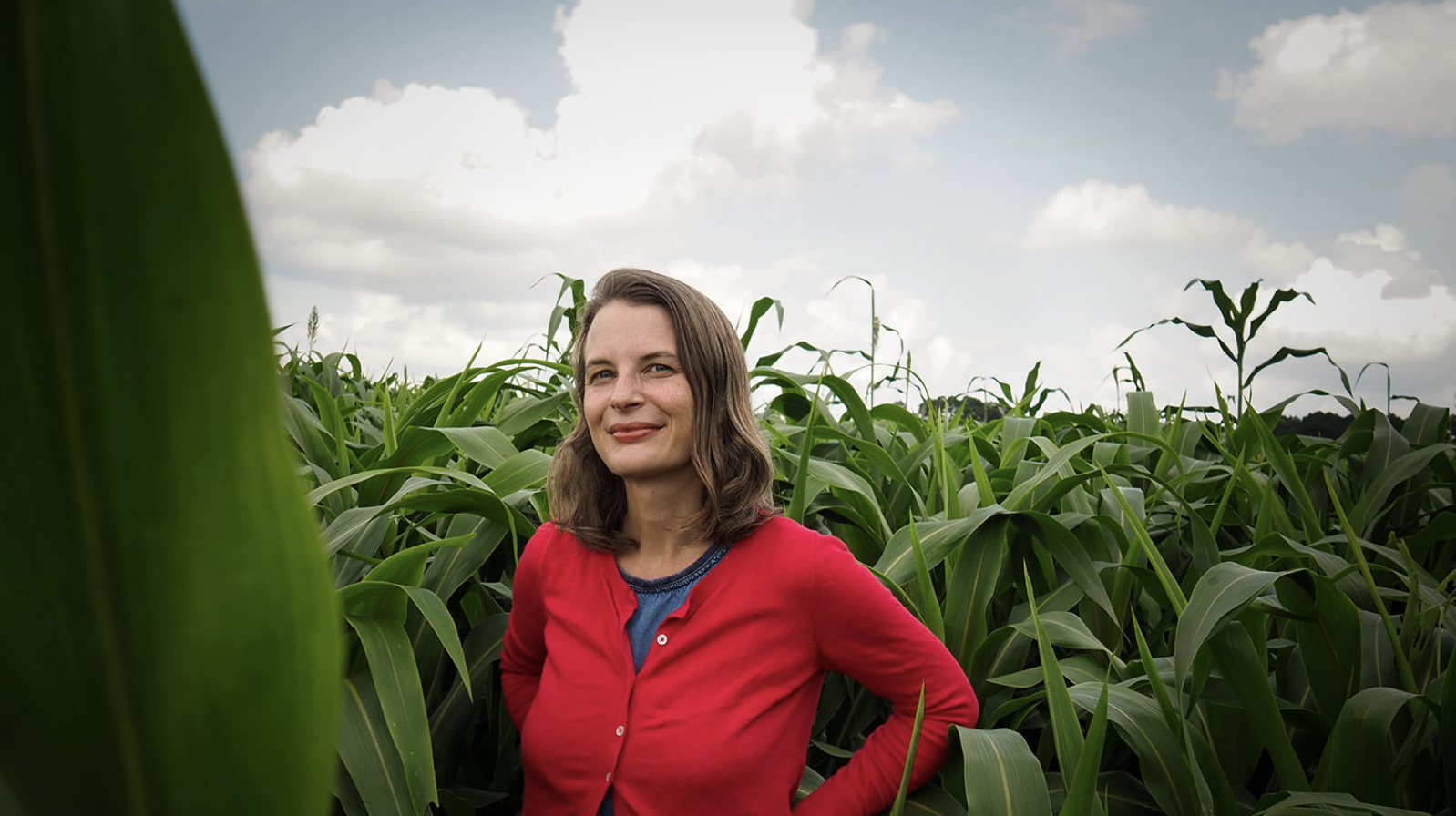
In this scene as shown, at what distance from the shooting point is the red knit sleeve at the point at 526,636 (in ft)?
4.09

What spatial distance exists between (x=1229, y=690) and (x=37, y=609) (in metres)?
1.41

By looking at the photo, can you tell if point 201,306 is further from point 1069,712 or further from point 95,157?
point 1069,712

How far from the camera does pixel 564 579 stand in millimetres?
1212

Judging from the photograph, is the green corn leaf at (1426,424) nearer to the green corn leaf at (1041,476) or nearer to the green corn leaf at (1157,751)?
the green corn leaf at (1041,476)

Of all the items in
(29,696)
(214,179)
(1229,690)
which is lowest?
(1229,690)

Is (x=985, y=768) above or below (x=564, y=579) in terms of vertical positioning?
below

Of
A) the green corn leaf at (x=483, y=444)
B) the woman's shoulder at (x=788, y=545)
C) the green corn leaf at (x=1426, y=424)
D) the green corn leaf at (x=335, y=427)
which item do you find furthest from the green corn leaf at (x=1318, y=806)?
the green corn leaf at (x=1426, y=424)

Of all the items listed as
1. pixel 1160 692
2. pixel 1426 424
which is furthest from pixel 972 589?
pixel 1426 424

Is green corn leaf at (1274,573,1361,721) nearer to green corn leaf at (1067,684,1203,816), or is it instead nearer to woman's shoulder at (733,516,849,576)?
green corn leaf at (1067,684,1203,816)

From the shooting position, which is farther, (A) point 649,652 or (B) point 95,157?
(A) point 649,652

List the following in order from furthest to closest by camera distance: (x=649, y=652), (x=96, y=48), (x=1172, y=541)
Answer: (x=1172, y=541) → (x=649, y=652) → (x=96, y=48)

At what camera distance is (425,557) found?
1.06 meters

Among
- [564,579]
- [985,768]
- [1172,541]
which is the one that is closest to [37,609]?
Result: [985,768]

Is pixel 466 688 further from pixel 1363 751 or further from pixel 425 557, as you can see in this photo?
pixel 1363 751
